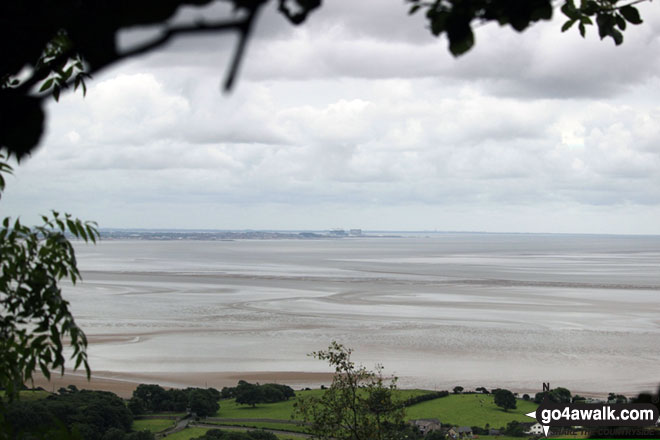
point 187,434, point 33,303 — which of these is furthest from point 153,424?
point 33,303

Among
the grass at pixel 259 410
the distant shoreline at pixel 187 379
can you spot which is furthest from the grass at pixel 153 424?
the distant shoreline at pixel 187 379

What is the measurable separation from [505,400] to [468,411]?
1495mm

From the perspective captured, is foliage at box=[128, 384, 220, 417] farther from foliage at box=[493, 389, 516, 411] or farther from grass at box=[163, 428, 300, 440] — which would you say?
foliage at box=[493, 389, 516, 411]

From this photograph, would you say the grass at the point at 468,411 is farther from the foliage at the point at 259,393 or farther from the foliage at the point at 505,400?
the foliage at the point at 259,393

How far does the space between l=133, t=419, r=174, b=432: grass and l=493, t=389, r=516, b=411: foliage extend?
12.9m

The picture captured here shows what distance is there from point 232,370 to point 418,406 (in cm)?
1033

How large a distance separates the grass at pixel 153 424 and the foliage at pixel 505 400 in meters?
12.9

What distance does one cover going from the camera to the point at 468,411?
2677cm

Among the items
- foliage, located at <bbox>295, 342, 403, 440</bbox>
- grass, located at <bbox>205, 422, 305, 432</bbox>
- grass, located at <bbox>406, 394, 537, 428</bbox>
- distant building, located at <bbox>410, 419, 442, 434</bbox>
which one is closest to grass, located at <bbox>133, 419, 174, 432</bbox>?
grass, located at <bbox>205, 422, 305, 432</bbox>

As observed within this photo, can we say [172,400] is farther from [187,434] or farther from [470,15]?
[470,15]

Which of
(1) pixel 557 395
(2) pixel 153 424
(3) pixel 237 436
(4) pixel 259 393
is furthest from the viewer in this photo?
(4) pixel 259 393

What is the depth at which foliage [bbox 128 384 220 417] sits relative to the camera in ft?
89.6

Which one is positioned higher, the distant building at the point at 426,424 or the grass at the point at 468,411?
the grass at the point at 468,411

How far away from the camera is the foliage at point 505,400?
87.3 feet
